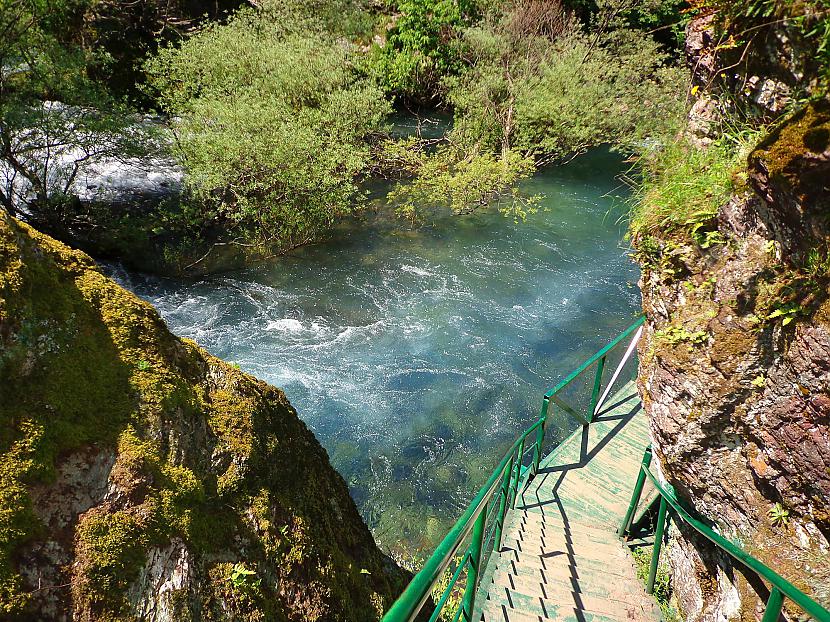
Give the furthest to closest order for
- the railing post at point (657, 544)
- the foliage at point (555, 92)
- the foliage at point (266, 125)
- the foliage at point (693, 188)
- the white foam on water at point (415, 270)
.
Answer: the foliage at point (555, 92)
the white foam on water at point (415, 270)
the foliage at point (266, 125)
the railing post at point (657, 544)
the foliage at point (693, 188)

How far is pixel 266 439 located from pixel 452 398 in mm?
6563

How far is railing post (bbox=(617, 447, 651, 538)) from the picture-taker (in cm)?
492

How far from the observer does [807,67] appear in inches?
127

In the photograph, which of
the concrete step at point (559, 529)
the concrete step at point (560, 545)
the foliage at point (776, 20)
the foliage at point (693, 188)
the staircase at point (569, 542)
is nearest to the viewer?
the staircase at point (569, 542)

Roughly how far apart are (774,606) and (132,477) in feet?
11.7

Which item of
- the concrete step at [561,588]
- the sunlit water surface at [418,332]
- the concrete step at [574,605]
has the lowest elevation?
the sunlit water surface at [418,332]

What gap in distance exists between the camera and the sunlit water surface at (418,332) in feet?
27.8

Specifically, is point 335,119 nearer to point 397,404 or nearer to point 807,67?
point 397,404

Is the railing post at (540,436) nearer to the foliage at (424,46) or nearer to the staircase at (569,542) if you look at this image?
the staircase at (569,542)

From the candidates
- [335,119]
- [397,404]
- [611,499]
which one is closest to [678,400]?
[611,499]

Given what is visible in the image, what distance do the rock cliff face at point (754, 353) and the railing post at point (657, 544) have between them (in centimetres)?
25

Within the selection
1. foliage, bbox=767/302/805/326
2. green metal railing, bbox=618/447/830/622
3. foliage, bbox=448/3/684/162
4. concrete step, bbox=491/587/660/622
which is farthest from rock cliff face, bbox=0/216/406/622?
foliage, bbox=448/3/684/162

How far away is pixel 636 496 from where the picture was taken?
514 centimetres

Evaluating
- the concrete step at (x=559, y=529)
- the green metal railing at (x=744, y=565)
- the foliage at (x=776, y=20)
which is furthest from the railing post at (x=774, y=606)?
the foliage at (x=776, y=20)
